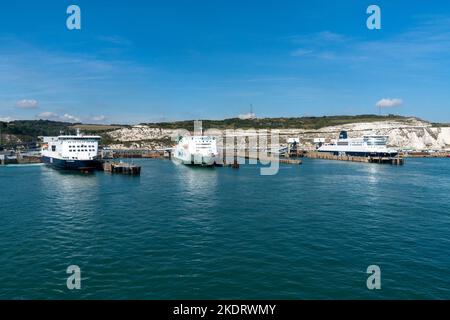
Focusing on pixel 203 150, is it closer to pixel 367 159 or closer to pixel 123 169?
pixel 123 169

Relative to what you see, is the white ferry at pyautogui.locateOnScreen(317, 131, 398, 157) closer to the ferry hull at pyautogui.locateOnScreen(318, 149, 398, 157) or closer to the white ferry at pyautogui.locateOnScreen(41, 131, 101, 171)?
the ferry hull at pyautogui.locateOnScreen(318, 149, 398, 157)

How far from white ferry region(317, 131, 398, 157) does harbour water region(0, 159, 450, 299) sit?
81.2m

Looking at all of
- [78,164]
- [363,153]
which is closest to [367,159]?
[363,153]

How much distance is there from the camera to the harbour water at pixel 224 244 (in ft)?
70.8

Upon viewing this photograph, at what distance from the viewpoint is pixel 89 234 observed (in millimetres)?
32531

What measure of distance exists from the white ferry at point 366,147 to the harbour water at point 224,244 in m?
81.2

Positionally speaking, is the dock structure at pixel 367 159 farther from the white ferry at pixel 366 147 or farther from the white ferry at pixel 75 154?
the white ferry at pixel 75 154

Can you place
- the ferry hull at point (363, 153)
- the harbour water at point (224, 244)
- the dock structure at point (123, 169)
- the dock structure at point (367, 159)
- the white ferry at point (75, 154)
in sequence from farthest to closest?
1. the ferry hull at point (363, 153)
2. the dock structure at point (367, 159)
3. the white ferry at point (75, 154)
4. the dock structure at point (123, 169)
5. the harbour water at point (224, 244)

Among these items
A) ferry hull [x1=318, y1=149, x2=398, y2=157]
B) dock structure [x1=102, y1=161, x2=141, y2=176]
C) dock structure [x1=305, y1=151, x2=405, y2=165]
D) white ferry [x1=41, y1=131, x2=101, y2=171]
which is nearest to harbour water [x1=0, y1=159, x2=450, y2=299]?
dock structure [x1=102, y1=161, x2=141, y2=176]

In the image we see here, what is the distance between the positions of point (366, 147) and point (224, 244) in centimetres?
12257

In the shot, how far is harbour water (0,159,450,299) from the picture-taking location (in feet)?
70.8

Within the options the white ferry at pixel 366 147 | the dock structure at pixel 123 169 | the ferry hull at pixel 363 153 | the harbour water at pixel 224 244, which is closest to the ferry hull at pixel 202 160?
the dock structure at pixel 123 169

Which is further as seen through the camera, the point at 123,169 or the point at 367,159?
the point at 367,159

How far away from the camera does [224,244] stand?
29656 millimetres
